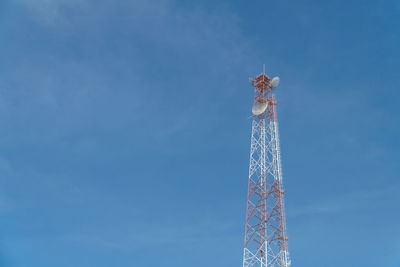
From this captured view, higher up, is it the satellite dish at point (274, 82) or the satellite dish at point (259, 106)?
the satellite dish at point (274, 82)

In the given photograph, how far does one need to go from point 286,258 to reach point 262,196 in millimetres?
8640

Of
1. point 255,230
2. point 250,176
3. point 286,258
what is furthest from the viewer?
point 250,176

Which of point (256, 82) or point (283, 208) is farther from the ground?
point (256, 82)

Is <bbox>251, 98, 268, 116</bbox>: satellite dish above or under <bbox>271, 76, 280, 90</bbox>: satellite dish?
under

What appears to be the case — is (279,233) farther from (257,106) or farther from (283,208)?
(257,106)

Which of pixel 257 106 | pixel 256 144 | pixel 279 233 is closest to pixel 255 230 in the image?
pixel 279 233

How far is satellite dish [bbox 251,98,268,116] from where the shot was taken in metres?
61.6

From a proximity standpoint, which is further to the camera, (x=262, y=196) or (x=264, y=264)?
(x=262, y=196)

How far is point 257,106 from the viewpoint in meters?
62.4

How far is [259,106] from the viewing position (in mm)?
62250

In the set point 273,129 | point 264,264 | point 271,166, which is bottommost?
point 264,264

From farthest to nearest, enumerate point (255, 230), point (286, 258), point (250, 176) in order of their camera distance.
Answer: point (250, 176) < point (255, 230) < point (286, 258)

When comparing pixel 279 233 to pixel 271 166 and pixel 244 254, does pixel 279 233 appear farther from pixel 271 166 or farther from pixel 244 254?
pixel 271 166

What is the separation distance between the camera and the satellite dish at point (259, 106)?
61606 mm
